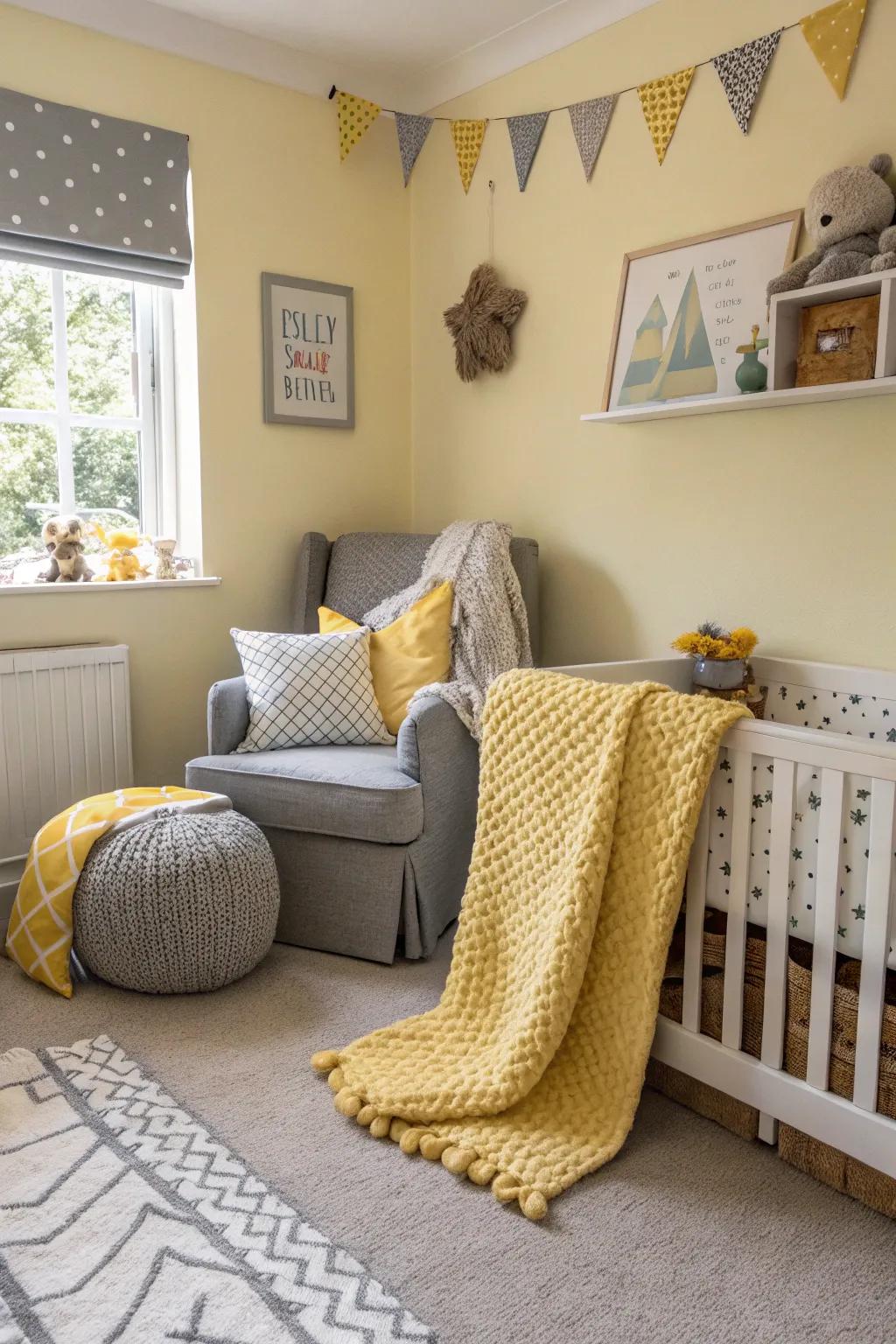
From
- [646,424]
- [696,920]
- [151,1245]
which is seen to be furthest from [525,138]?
[151,1245]

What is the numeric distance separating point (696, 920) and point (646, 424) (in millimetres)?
1377

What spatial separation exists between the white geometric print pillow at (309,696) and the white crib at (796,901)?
Answer: 1092 millimetres

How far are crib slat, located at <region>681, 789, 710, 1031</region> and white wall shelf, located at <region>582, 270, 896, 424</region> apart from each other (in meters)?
0.90

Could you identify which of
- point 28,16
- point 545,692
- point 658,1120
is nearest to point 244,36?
point 28,16

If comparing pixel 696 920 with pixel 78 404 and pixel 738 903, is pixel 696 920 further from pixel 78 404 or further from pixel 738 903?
pixel 78 404

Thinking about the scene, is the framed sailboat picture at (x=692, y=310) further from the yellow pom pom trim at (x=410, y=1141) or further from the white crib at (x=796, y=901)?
the yellow pom pom trim at (x=410, y=1141)

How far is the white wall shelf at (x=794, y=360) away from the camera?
194cm

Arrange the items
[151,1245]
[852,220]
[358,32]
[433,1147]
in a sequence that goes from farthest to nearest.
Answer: [358,32], [852,220], [433,1147], [151,1245]

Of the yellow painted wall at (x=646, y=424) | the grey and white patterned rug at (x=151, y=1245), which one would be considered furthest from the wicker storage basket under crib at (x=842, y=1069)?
the yellow painted wall at (x=646, y=424)

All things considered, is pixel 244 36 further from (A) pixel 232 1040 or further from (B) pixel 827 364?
(A) pixel 232 1040

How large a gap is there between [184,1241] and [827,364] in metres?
1.87

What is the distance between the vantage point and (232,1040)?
1958mm

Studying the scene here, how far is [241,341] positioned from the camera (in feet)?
9.75

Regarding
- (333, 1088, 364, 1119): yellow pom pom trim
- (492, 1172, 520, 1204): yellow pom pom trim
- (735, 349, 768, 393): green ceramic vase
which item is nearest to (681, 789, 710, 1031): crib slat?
(492, 1172, 520, 1204): yellow pom pom trim
